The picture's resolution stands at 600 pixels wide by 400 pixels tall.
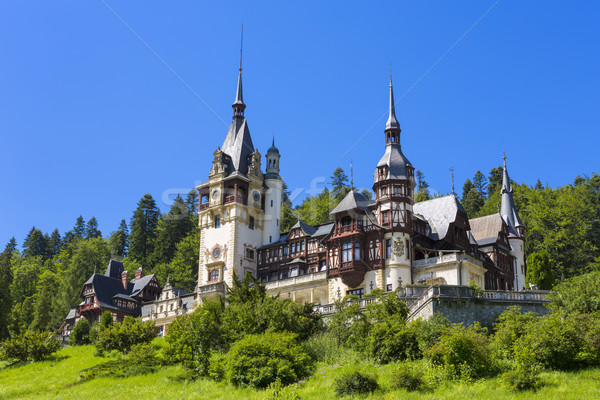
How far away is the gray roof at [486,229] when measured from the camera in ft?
216

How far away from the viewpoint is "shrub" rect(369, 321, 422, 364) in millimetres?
36938

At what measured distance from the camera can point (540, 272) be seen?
64.7 m

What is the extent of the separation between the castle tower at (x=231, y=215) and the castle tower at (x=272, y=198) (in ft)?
1.47

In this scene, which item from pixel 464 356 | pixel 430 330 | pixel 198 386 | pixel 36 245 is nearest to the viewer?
pixel 464 356

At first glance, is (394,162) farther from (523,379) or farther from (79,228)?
(79,228)

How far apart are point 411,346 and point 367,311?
6355 millimetres

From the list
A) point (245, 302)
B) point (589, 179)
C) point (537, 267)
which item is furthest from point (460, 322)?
point (589, 179)

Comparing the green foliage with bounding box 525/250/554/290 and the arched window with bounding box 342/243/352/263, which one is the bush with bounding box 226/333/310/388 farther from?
the green foliage with bounding box 525/250/554/290

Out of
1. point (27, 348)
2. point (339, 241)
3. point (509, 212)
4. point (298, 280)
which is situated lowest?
A: point (27, 348)

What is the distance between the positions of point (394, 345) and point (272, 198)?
38.1m

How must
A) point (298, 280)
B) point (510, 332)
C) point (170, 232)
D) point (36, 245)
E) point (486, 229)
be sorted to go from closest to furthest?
1. point (510, 332)
2. point (298, 280)
3. point (486, 229)
4. point (170, 232)
5. point (36, 245)

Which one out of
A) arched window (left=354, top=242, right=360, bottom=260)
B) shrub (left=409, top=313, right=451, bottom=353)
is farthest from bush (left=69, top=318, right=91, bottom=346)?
shrub (left=409, top=313, right=451, bottom=353)

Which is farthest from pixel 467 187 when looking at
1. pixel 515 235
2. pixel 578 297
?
pixel 578 297

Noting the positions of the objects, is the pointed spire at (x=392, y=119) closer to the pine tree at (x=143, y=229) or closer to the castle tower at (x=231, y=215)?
the castle tower at (x=231, y=215)
